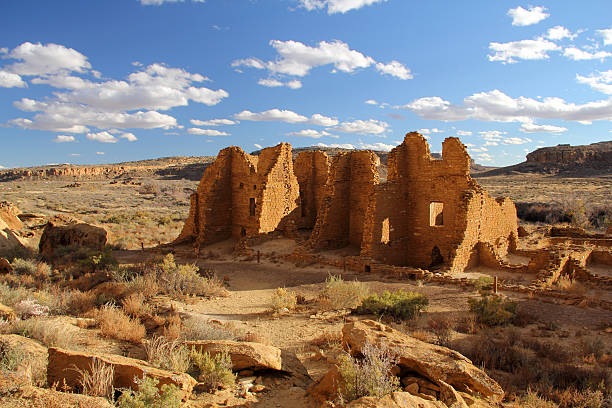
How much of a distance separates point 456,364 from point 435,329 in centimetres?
264

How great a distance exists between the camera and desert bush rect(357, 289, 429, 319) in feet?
26.4

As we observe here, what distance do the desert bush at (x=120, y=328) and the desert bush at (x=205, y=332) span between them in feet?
2.53

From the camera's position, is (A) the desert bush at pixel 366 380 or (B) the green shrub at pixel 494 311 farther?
(B) the green shrub at pixel 494 311

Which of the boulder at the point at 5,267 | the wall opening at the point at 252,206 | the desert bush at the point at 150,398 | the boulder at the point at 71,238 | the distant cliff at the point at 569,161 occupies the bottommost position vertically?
the boulder at the point at 5,267

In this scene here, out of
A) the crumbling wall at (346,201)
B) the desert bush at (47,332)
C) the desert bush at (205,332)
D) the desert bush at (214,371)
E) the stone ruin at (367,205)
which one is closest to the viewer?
the desert bush at (214,371)

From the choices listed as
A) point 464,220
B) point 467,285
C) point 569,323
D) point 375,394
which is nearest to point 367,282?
point 467,285

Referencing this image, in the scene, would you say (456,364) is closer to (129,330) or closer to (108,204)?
(129,330)

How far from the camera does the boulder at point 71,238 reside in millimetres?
15578

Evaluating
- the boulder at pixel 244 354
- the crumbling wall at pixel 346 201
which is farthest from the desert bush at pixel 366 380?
the crumbling wall at pixel 346 201

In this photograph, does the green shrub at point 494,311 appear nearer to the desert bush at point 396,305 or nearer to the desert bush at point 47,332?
the desert bush at point 396,305

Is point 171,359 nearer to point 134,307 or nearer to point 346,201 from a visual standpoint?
point 134,307

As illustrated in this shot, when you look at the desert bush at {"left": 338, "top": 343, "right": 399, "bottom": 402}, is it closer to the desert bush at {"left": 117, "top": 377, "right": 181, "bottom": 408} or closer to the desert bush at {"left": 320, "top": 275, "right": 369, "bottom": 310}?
the desert bush at {"left": 117, "top": 377, "right": 181, "bottom": 408}

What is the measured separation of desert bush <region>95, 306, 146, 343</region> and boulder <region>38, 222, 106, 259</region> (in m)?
9.39

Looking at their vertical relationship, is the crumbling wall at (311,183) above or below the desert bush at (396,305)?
above
